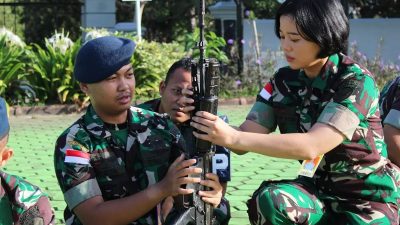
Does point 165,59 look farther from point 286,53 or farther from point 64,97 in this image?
point 286,53

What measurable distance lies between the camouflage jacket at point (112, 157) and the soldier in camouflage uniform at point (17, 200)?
1.02 ft

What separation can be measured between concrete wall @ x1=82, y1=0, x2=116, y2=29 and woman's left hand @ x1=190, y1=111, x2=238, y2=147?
11579 millimetres

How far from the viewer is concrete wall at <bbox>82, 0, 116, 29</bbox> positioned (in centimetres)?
1390

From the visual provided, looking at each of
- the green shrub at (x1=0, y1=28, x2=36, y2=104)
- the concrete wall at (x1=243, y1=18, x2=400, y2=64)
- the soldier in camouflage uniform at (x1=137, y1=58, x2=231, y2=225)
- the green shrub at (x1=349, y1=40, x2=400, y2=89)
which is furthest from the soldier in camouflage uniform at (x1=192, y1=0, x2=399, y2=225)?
the concrete wall at (x1=243, y1=18, x2=400, y2=64)

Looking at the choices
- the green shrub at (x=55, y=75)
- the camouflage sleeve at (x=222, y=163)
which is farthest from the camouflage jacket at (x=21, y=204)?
the green shrub at (x=55, y=75)

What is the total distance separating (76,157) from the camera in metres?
2.81

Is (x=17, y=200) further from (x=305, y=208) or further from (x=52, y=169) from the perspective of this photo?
(x=52, y=169)

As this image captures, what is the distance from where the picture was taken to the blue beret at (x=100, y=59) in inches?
113

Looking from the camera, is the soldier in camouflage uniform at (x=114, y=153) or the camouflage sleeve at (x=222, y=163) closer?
the soldier in camouflage uniform at (x=114, y=153)

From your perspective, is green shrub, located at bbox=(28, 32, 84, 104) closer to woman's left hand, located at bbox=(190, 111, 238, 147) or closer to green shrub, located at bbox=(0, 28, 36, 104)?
green shrub, located at bbox=(0, 28, 36, 104)

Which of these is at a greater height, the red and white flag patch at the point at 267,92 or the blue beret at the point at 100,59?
the blue beret at the point at 100,59

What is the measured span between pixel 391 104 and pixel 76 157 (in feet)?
5.16

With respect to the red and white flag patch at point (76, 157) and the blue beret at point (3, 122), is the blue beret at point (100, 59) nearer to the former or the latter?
the red and white flag patch at point (76, 157)

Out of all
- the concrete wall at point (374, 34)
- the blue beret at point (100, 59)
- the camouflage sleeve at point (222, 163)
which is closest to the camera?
the blue beret at point (100, 59)
